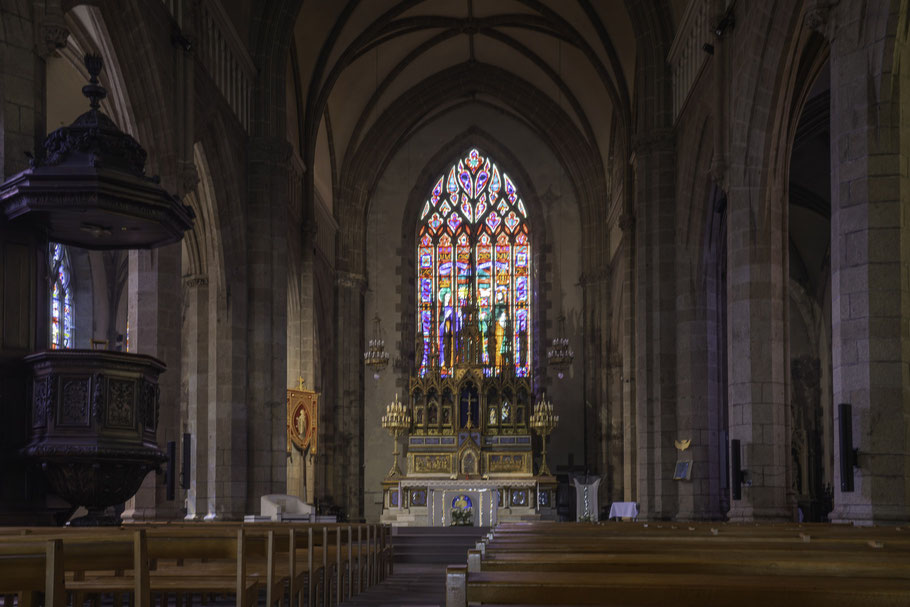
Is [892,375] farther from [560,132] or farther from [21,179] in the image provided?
[560,132]

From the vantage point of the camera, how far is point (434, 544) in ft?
60.6

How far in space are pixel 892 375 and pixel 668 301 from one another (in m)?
9.87

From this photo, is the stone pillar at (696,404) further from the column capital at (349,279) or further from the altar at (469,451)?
the column capital at (349,279)

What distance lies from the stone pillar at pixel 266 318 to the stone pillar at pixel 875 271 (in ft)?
37.8

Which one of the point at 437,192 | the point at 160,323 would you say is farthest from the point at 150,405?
the point at 437,192

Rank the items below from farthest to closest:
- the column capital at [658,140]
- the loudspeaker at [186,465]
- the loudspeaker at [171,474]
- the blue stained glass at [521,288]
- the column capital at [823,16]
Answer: the blue stained glass at [521,288] < the column capital at [658,140] < the loudspeaker at [186,465] < the loudspeaker at [171,474] < the column capital at [823,16]

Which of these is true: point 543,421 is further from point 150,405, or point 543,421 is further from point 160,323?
point 150,405

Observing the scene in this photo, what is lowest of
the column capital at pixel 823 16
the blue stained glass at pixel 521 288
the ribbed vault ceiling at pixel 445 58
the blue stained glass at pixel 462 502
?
the blue stained glass at pixel 462 502

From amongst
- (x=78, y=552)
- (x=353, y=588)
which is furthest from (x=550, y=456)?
(x=78, y=552)

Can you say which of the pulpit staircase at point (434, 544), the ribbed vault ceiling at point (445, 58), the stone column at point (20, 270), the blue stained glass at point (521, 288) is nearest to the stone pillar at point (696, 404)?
the pulpit staircase at point (434, 544)

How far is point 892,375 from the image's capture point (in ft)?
34.1

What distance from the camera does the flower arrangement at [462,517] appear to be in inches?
957

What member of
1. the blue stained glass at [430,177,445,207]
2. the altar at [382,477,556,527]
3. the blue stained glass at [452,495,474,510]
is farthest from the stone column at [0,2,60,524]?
the blue stained glass at [430,177,445,207]

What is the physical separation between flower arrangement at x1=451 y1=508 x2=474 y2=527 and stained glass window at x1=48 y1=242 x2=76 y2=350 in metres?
10.6
